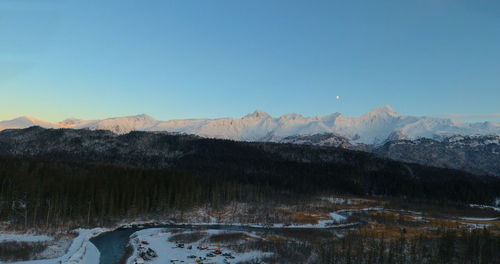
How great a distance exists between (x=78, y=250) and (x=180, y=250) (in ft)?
65.4

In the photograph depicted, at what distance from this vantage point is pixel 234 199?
187 meters

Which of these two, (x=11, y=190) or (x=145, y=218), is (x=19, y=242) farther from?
(x=145, y=218)

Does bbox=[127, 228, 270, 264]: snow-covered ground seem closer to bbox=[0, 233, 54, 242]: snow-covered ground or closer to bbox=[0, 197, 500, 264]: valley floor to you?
bbox=[0, 197, 500, 264]: valley floor

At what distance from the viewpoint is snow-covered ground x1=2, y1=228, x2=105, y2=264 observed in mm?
68750

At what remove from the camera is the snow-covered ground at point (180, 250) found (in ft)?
250

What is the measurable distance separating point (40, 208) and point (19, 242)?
33.7 meters

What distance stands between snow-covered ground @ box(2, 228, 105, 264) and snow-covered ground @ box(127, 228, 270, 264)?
7857 millimetres

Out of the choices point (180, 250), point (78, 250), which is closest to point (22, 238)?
point (78, 250)

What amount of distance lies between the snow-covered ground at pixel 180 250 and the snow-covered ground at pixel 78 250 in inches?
309

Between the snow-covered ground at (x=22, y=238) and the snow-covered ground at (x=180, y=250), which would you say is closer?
the snow-covered ground at (x=180, y=250)

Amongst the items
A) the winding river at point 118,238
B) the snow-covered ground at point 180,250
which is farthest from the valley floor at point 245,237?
the winding river at point 118,238

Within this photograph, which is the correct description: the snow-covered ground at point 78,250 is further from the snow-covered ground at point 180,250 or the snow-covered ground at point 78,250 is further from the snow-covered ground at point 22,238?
the snow-covered ground at point 180,250

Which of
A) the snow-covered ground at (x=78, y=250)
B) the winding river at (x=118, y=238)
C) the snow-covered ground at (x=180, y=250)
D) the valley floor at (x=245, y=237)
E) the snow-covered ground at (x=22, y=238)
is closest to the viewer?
the snow-covered ground at (x=78, y=250)

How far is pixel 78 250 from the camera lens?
253 feet
